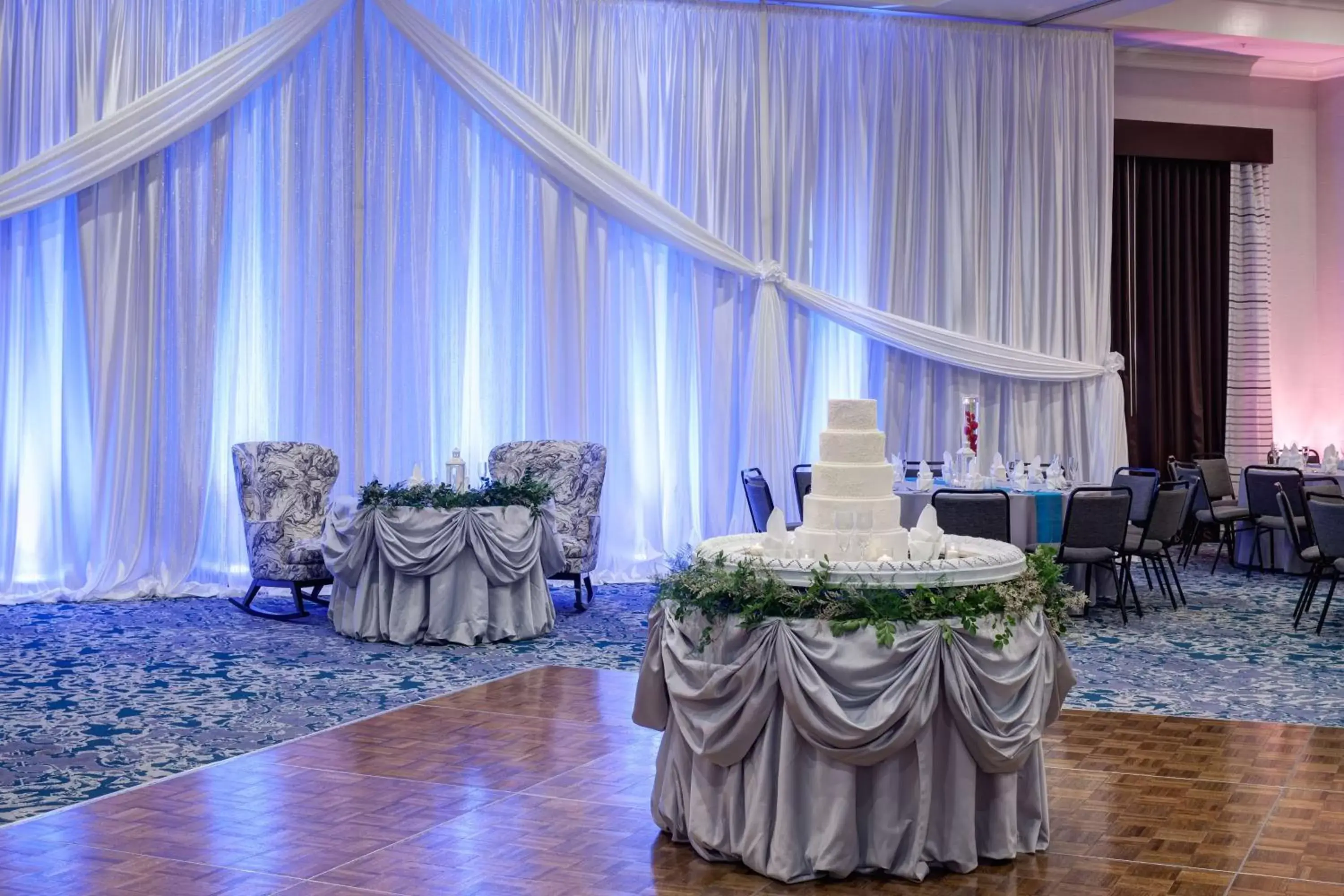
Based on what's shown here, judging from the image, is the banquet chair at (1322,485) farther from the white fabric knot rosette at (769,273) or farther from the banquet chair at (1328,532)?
the white fabric knot rosette at (769,273)

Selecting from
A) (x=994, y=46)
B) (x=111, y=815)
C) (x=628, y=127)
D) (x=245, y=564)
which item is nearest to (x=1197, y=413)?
(x=994, y=46)

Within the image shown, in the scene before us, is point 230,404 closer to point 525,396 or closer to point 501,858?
point 525,396

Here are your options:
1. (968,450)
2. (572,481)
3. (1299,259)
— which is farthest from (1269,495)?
(572,481)

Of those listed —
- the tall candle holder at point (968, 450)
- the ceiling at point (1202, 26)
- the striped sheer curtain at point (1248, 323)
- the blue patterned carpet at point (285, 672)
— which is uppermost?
the ceiling at point (1202, 26)

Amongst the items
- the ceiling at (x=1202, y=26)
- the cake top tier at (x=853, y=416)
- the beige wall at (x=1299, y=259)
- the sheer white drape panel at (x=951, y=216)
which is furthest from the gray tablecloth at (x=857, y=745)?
the beige wall at (x=1299, y=259)

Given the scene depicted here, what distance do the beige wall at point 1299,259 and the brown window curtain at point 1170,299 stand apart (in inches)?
24.7

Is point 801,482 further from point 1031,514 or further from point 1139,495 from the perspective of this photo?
point 1139,495

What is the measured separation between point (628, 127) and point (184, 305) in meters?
3.31

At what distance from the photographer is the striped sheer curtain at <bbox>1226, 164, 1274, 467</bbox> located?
12.5 meters

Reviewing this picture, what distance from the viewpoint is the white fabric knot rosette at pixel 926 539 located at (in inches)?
181

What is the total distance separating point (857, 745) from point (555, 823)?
1.13 m

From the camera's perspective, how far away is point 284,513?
29.1 ft

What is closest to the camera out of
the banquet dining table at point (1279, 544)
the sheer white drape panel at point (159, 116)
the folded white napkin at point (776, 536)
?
the folded white napkin at point (776, 536)

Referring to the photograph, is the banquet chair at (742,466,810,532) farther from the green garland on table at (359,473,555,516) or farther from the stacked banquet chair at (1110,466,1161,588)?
the stacked banquet chair at (1110,466,1161,588)
